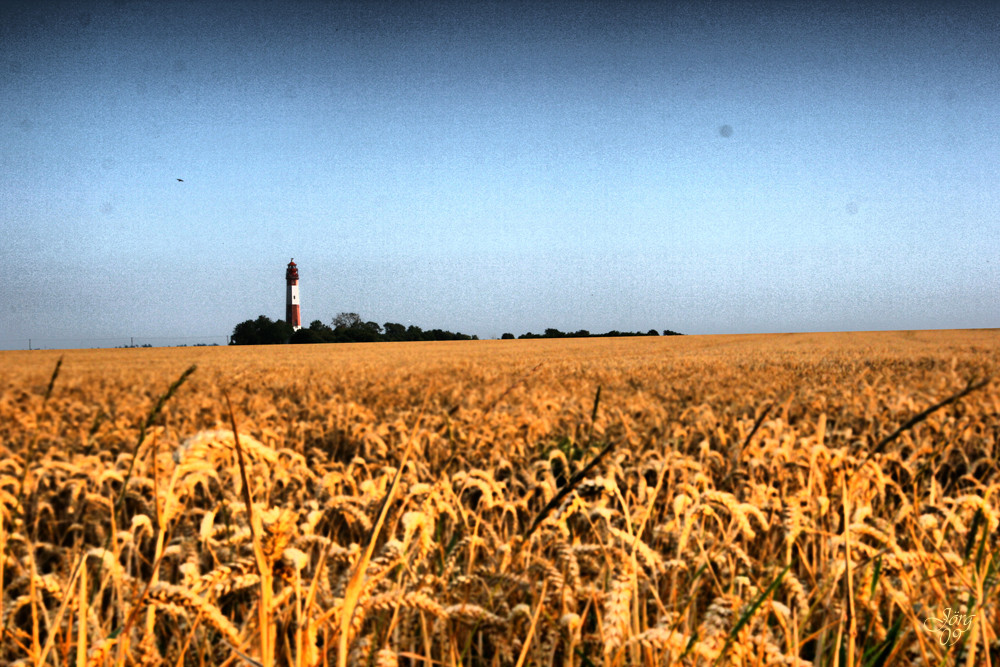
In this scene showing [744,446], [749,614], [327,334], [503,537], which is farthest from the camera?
[327,334]

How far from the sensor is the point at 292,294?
8431 centimetres

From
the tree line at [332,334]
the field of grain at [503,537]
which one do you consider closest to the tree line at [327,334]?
the tree line at [332,334]

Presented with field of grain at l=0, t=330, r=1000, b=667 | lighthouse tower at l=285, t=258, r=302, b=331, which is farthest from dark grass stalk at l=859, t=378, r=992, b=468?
lighthouse tower at l=285, t=258, r=302, b=331

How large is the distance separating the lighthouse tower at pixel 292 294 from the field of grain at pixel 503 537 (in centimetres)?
7889

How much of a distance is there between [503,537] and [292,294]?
86971 millimetres

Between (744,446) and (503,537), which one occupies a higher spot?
(744,446)

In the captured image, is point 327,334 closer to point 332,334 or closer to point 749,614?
point 332,334

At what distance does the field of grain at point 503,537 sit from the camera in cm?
112

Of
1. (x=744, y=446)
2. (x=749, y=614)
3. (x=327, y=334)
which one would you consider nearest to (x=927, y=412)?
(x=749, y=614)

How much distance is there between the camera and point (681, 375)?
419 inches

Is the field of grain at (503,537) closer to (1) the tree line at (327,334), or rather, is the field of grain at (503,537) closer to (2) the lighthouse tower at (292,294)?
(1) the tree line at (327,334)

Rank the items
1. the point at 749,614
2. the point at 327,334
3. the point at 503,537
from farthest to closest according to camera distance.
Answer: the point at 327,334, the point at 503,537, the point at 749,614

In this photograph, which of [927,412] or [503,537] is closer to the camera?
[927,412]

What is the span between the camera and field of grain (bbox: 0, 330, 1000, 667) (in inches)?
44.1
